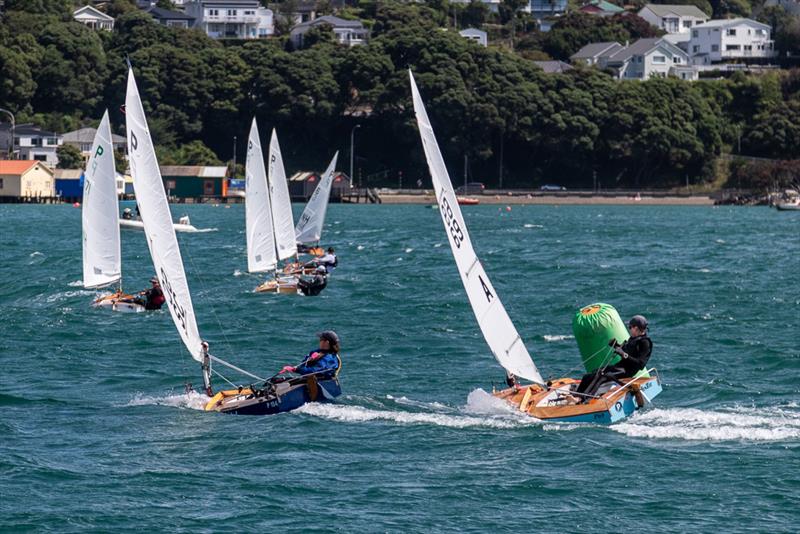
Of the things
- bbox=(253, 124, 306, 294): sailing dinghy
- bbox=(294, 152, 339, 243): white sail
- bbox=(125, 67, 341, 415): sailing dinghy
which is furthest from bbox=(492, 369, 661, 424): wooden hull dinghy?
bbox=(294, 152, 339, 243): white sail

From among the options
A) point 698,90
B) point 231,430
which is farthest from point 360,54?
point 231,430

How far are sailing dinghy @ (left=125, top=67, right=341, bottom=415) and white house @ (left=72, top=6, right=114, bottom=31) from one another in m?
159

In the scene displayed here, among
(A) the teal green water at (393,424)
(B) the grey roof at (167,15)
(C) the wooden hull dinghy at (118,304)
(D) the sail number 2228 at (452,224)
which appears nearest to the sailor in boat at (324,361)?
(A) the teal green water at (393,424)

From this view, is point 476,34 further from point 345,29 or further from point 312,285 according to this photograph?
point 312,285

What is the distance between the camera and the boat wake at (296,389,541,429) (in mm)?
25125

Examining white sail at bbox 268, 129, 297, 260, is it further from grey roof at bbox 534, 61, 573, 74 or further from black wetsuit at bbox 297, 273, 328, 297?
grey roof at bbox 534, 61, 573, 74

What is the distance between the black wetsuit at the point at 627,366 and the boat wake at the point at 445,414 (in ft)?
3.79

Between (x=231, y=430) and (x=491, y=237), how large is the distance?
64096 millimetres

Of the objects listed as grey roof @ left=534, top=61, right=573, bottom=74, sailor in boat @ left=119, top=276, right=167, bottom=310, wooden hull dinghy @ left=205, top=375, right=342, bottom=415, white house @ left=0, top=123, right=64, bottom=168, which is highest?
grey roof @ left=534, top=61, right=573, bottom=74

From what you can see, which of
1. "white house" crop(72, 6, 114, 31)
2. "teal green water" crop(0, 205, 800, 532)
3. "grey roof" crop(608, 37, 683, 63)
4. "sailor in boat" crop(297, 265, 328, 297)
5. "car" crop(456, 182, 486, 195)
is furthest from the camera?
"grey roof" crop(608, 37, 683, 63)

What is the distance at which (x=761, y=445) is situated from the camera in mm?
23547

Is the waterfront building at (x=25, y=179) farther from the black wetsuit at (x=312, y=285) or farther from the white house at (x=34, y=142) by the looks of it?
the black wetsuit at (x=312, y=285)

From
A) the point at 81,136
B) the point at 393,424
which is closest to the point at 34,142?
the point at 81,136

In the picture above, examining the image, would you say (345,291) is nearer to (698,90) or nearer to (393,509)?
(393,509)
